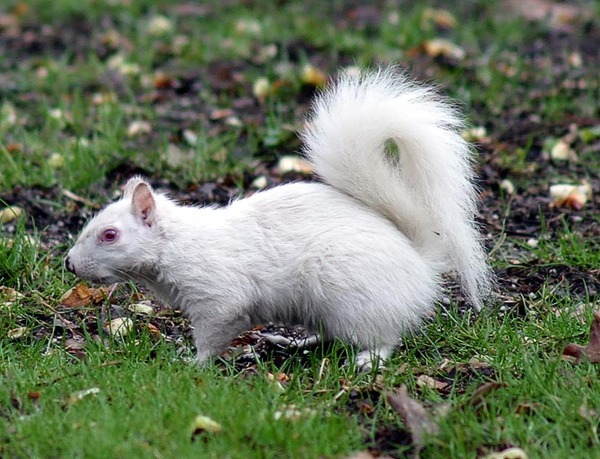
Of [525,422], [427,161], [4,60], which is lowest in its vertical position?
[4,60]

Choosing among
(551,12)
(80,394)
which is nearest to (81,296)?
(80,394)

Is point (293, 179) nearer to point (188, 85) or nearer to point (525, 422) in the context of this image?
point (188, 85)

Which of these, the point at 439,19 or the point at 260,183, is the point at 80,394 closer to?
the point at 260,183

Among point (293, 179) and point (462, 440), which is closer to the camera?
point (462, 440)

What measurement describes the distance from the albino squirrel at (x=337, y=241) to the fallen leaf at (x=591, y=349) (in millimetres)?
360

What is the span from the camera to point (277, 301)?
3.21 m

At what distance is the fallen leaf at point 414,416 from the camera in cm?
263

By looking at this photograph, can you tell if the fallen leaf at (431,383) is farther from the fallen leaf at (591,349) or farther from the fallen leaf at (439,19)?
the fallen leaf at (439,19)

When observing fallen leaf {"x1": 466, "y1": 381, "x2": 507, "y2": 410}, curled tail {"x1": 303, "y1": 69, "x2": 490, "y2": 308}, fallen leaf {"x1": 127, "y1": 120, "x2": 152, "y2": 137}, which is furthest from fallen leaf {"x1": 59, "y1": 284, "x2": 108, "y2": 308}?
fallen leaf {"x1": 127, "y1": 120, "x2": 152, "y2": 137}

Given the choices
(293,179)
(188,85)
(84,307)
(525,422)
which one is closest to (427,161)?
(525,422)

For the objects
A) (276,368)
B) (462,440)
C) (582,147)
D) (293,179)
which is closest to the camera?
(462,440)

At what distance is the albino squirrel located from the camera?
318 centimetres

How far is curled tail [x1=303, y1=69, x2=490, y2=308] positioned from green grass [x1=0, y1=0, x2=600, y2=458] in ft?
0.96

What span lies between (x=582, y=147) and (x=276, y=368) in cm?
271
